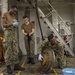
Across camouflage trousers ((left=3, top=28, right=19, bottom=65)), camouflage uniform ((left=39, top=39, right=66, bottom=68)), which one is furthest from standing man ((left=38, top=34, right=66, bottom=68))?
camouflage trousers ((left=3, top=28, right=19, bottom=65))

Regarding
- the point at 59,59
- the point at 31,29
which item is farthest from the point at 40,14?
the point at 59,59

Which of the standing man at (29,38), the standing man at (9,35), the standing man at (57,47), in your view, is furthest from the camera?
the standing man at (29,38)

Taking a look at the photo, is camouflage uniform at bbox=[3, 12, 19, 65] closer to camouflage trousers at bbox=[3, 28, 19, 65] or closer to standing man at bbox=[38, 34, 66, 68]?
camouflage trousers at bbox=[3, 28, 19, 65]

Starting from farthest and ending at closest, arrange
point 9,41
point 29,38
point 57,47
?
1. point 29,38
2. point 57,47
3. point 9,41

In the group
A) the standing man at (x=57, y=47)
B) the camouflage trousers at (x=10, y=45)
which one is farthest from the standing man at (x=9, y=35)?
the standing man at (x=57, y=47)

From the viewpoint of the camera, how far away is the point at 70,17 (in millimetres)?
9422

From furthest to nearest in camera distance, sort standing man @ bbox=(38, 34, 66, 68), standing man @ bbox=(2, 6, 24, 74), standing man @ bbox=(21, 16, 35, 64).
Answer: standing man @ bbox=(21, 16, 35, 64) → standing man @ bbox=(38, 34, 66, 68) → standing man @ bbox=(2, 6, 24, 74)

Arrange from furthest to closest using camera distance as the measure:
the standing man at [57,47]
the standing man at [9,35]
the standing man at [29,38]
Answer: the standing man at [29,38] < the standing man at [57,47] < the standing man at [9,35]

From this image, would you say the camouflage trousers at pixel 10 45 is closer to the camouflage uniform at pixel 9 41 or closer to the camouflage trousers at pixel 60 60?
the camouflage uniform at pixel 9 41

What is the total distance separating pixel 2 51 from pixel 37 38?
2783 mm

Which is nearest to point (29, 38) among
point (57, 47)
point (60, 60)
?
point (57, 47)

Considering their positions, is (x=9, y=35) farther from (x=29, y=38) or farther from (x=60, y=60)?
(x=60, y=60)

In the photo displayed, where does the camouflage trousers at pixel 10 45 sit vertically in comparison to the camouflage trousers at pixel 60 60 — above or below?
above

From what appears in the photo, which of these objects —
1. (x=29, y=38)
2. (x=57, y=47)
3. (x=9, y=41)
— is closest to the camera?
(x=9, y=41)
